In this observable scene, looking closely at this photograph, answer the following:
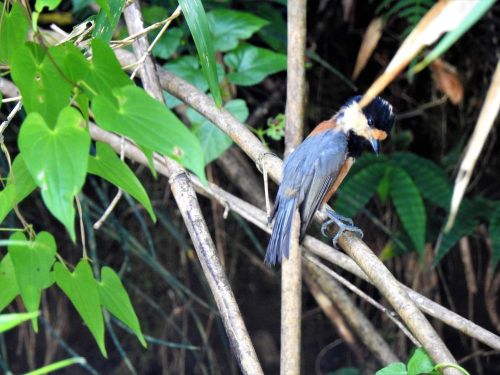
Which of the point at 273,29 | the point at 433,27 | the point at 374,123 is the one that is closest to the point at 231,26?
the point at 273,29

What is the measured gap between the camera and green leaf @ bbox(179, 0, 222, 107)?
5.80ft

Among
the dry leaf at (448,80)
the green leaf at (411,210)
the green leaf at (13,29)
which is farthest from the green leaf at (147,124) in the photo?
the dry leaf at (448,80)

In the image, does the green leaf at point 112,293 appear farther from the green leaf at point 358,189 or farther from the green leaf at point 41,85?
the green leaf at point 358,189

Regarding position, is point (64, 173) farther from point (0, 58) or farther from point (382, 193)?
point (382, 193)

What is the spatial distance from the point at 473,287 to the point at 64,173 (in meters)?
3.38

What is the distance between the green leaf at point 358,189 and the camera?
3.61m

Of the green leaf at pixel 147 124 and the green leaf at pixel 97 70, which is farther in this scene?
the green leaf at pixel 97 70

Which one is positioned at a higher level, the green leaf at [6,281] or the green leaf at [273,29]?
the green leaf at [273,29]

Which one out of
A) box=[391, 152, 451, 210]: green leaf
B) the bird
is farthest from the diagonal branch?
box=[391, 152, 451, 210]: green leaf

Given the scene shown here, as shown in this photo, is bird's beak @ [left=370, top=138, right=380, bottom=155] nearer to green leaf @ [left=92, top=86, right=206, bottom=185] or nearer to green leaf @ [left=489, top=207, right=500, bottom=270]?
green leaf @ [left=489, top=207, right=500, bottom=270]

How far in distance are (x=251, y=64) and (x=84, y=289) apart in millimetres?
1652

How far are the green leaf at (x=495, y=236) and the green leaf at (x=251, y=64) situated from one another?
120cm

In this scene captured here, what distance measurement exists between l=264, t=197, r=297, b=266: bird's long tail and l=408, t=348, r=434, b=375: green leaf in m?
0.70

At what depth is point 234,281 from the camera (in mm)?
4523
